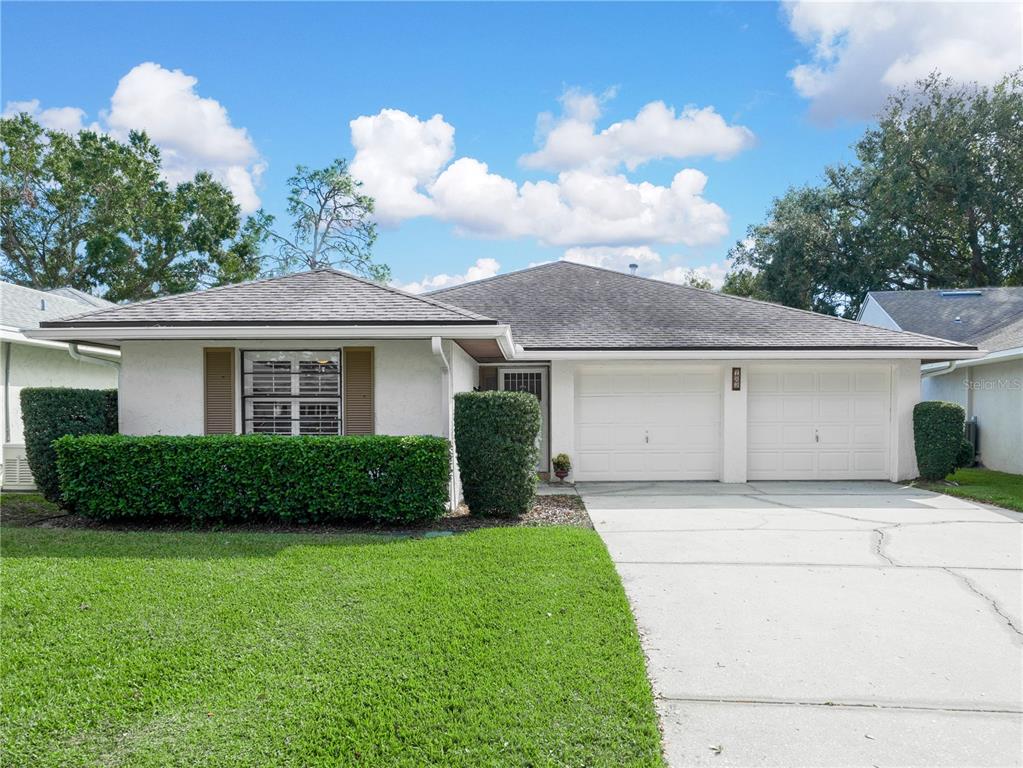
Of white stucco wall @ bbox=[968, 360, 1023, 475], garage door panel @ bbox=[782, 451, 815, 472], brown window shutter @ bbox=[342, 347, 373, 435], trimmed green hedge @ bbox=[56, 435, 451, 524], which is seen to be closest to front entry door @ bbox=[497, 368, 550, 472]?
brown window shutter @ bbox=[342, 347, 373, 435]

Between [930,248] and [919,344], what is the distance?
19755mm

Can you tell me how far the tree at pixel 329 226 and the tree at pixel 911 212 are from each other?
738 inches

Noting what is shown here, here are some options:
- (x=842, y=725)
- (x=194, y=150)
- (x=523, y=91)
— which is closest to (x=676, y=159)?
(x=523, y=91)

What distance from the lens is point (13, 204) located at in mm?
24266

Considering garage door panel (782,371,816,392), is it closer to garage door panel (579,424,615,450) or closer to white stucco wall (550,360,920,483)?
white stucco wall (550,360,920,483)

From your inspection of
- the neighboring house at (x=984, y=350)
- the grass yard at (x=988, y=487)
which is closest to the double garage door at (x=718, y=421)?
the grass yard at (x=988, y=487)

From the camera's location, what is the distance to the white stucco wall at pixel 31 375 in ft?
33.9

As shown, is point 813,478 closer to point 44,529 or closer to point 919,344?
point 919,344

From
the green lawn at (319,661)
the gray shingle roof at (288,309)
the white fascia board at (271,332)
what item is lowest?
the green lawn at (319,661)

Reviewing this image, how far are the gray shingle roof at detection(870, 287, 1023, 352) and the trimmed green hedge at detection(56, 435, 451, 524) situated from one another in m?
14.7

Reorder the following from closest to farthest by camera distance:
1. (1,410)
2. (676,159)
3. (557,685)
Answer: (557,685), (1,410), (676,159)

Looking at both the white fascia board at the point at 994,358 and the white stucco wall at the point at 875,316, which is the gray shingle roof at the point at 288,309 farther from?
the white stucco wall at the point at 875,316

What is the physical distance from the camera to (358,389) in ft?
27.3

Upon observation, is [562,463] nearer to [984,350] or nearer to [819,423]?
[819,423]
